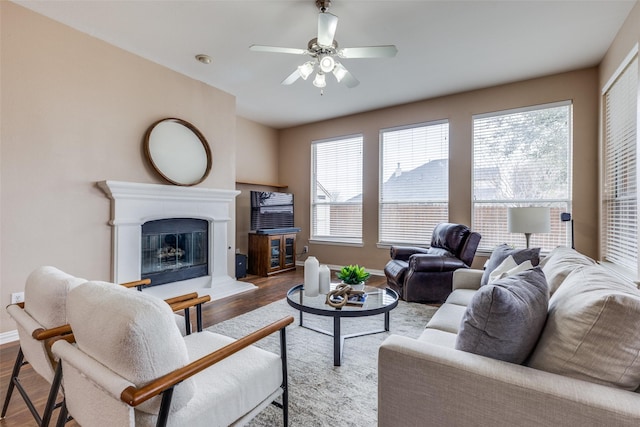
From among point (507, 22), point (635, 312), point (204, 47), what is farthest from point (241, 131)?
point (635, 312)

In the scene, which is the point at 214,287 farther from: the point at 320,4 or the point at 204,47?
the point at 320,4

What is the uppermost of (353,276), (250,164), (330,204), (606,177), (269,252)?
(250,164)

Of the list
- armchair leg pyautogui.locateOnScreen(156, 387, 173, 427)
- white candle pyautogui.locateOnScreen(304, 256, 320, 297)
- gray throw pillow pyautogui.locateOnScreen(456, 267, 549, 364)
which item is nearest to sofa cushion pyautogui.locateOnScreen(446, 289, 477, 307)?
white candle pyautogui.locateOnScreen(304, 256, 320, 297)

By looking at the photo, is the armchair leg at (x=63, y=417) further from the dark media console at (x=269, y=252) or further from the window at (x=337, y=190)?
the window at (x=337, y=190)

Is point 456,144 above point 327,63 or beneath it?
beneath

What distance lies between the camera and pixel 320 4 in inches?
96.3

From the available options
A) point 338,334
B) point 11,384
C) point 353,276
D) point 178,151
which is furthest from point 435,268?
point 11,384

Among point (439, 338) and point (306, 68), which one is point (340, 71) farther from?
point (439, 338)

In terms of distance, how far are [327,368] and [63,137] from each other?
310 centimetres

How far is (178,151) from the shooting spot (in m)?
3.73

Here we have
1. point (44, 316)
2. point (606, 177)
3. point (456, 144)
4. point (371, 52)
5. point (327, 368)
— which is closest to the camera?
point (44, 316)

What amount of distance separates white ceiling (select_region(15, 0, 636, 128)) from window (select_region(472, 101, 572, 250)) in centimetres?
55

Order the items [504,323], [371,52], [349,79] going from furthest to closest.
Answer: [349,79] → [371,52] → [504,323]

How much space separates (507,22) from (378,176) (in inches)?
107
